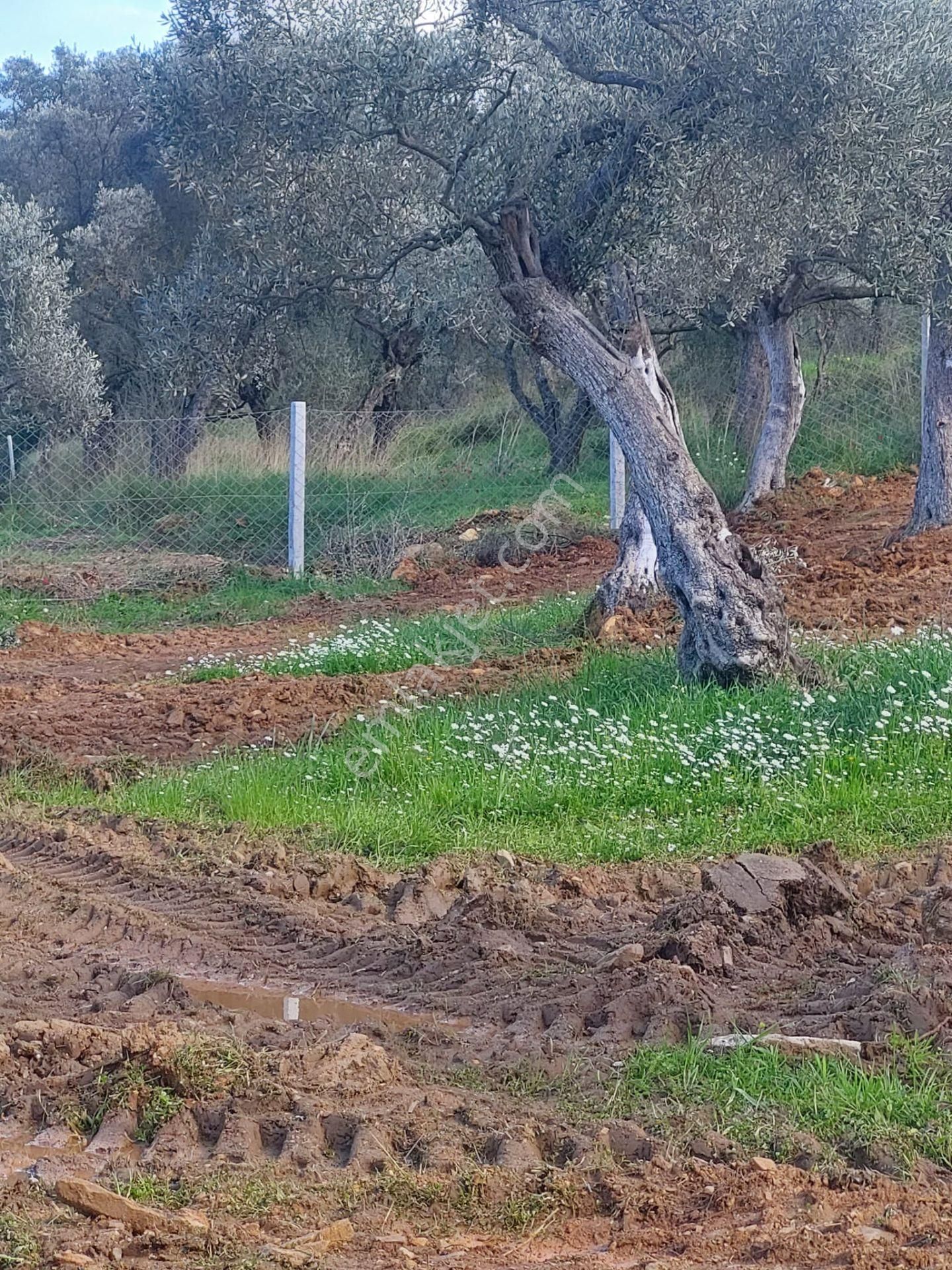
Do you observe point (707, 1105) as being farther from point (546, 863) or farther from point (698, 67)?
point (698, 67)

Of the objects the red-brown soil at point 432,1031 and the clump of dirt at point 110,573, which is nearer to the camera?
the red-brown soil at point 432,1031

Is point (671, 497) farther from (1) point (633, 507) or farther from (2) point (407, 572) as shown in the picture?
(2) point (407, 572)

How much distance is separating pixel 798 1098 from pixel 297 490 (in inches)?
445

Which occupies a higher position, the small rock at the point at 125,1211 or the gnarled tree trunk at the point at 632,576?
the gnarled tree trunk at the point at 632,576

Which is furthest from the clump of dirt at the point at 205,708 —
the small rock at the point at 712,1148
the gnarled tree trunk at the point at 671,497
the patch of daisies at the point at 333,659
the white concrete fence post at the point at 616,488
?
the white concrete fence post at the point at 616,488

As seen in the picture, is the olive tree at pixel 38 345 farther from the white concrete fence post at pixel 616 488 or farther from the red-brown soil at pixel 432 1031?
the red-brown soil at pixel 432 1031

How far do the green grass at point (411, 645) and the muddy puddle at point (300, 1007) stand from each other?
4923 mm

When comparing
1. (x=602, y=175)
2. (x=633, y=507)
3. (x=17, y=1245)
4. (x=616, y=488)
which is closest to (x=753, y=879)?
(x=17, y=1245)

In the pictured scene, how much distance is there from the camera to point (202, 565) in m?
14.2

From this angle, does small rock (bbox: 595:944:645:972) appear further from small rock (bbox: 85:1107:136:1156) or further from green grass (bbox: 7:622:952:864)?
small rock (bbox: 85:1107:136:1156)

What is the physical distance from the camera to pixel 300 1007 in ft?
15.1

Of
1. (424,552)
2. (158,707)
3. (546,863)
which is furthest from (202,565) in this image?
(546,863)

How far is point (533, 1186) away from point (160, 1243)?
813mm

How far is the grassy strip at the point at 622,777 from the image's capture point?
20.0 feet
